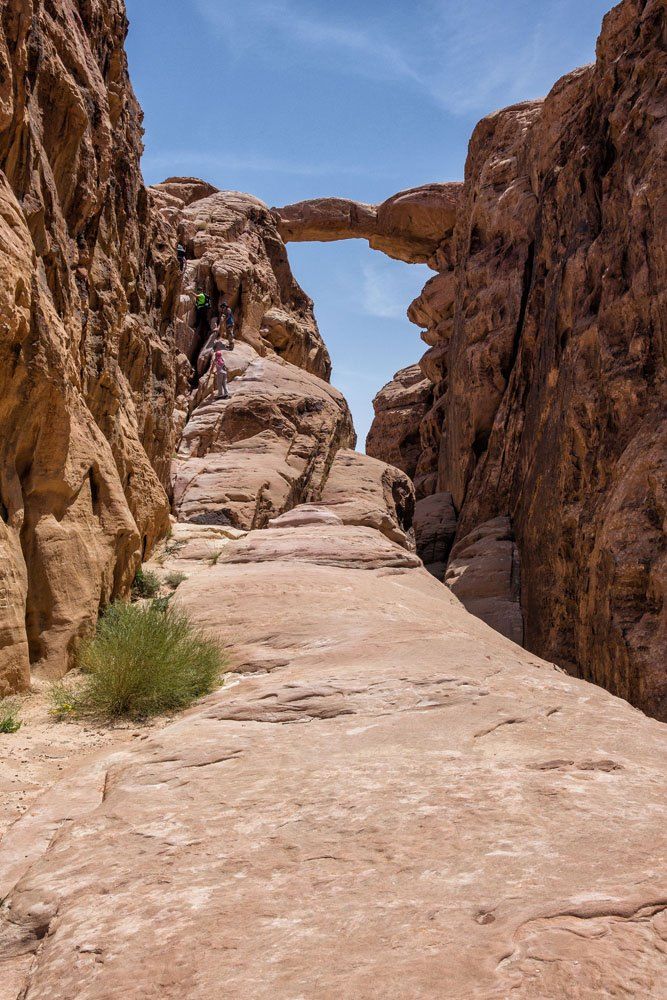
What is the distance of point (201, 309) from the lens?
23.4 meters

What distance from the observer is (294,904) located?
2436mm

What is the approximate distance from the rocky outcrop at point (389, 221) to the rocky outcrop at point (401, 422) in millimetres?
6125

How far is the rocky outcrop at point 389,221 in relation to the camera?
108ft

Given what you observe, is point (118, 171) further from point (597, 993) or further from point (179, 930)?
point (597, 993)

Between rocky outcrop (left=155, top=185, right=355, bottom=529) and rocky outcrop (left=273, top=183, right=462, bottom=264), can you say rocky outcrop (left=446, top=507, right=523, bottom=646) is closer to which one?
rocky outcrop (left=155, top=185, right=355, bottom=529)

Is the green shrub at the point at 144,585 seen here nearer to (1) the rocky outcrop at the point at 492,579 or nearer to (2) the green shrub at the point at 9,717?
(2) the green shrub at the point at 9,717

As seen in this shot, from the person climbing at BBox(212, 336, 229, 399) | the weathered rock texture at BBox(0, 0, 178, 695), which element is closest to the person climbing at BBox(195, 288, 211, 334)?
the person climbing at BBox(212, 336, 229, 399)

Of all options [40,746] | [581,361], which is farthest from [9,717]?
[581,361]

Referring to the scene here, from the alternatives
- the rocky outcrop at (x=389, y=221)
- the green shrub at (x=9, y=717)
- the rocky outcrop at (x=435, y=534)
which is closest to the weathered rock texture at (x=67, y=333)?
the green shrub at (x=9, y=717)

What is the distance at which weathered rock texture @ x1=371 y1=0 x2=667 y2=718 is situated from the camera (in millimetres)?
11320

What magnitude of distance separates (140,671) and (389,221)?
3227 cm

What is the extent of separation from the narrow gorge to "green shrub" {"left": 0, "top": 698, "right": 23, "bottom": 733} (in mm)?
234

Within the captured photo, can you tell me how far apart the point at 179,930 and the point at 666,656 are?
30.5 feet

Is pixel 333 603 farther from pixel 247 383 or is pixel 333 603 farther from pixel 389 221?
pixel 389 221
